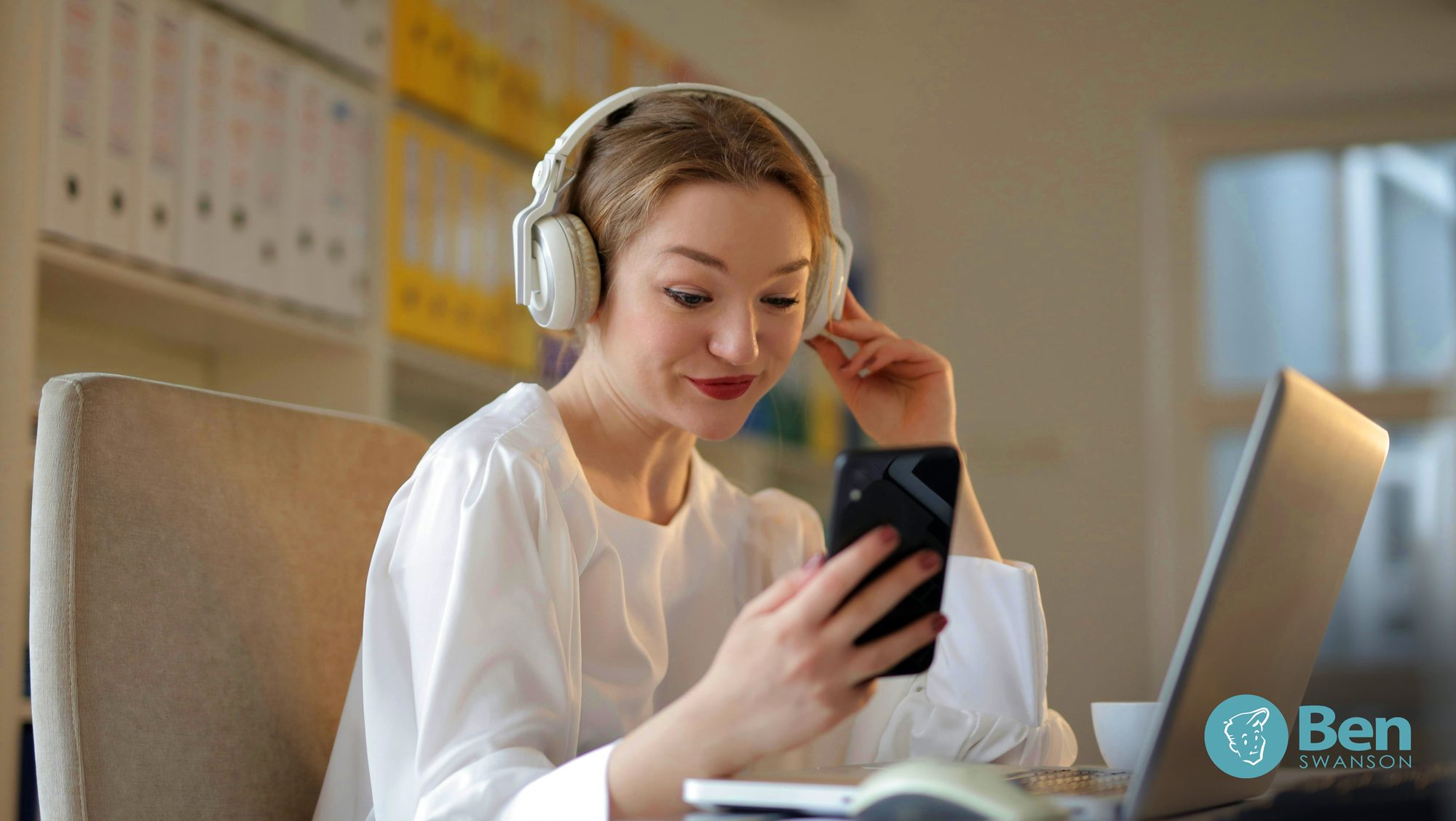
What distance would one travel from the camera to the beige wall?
4078 mm

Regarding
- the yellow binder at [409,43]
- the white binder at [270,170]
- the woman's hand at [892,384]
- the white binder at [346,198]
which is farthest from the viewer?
the yellow binder at [409,43]

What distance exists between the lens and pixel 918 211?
4.39 metres

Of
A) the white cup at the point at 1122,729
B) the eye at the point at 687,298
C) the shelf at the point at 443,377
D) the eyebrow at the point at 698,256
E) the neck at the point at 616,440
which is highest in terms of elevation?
the shelf at the point at 443,377

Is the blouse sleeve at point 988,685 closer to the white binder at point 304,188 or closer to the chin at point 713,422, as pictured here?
the chin at point 713,422

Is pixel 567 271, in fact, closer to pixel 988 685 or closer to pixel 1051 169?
pixel 988 685

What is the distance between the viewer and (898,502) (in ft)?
2.23

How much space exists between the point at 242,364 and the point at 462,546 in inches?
60.2

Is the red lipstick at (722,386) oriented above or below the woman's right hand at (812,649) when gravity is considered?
above

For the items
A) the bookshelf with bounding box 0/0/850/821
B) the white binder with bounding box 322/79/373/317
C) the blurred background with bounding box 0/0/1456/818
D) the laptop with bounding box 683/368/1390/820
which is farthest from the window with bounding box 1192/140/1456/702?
the laptop with bounding box 683/368/1390/820

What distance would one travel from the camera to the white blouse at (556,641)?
0.87 metres

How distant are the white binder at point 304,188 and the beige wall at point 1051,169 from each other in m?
1.94

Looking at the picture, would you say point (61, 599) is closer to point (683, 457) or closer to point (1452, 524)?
point (683, 457)

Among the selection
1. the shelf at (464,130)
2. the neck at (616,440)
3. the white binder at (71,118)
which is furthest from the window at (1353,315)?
the white binder at (71,118)

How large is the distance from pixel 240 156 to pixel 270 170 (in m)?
0.07
